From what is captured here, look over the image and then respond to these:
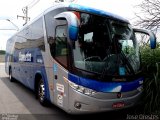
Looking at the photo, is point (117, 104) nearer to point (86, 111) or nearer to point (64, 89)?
point (86, 111)

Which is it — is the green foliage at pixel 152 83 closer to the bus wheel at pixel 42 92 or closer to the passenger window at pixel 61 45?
the passenger window at pixel 61 45

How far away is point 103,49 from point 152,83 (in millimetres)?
1972

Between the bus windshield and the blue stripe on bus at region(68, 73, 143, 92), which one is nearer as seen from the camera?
the blue stripe on bus at region(68, 73, 143, 92)

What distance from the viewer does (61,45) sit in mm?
7008

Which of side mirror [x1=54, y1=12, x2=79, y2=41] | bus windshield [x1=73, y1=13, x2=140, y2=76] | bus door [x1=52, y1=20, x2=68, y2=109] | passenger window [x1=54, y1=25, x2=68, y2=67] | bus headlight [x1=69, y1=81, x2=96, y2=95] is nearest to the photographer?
side mirror [x1=54, y1=12, x2=79, y2=41]

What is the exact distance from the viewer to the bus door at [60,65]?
21.8 feet

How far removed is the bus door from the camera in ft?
21.8

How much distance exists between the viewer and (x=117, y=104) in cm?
654

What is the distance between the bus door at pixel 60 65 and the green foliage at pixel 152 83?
2.41 metres

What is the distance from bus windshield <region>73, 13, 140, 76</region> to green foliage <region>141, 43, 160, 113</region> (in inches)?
32.3

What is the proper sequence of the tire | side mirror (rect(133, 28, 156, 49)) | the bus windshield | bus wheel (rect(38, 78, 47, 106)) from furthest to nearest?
bus wheel (rect(38, 78, 47, 106))
the tire
side mirror (rect(133, 28, 156, 49))
the bus windshield

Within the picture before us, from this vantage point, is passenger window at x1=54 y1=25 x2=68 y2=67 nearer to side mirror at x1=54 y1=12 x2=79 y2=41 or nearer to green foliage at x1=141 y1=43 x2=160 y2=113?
side mirror at x1=54 y1=12 x2=79 y2=41

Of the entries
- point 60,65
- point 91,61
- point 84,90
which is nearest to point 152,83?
point 91,61

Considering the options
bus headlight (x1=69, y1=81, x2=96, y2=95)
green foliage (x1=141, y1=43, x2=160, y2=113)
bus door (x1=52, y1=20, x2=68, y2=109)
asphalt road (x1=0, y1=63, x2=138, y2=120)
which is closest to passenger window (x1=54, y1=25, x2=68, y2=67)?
bus door (x1=52, y1=20, x2=68, y2=109)
